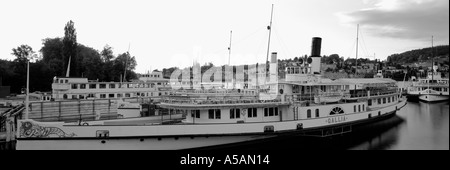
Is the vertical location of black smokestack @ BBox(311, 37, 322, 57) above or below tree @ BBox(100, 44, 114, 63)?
below

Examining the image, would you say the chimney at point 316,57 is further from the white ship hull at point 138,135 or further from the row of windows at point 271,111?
the white ship hull at point 138,135

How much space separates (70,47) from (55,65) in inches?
173

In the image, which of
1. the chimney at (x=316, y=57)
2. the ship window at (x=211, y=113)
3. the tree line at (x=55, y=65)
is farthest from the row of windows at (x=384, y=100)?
the tree line at (x=55, y=65)

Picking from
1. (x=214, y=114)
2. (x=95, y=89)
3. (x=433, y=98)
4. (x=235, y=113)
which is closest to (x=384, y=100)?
(x=235, y=113)

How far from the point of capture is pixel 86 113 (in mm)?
27391

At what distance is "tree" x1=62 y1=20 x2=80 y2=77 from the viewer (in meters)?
42.8

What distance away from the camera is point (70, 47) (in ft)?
142

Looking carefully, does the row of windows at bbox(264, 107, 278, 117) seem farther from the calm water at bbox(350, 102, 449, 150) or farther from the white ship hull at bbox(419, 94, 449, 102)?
the white ship hull at bbox(419, 94, 449, 102)

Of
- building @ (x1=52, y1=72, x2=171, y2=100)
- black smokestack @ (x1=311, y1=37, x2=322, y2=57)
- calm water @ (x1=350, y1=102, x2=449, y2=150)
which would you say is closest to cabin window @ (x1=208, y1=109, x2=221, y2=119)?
calm water @ (x1=350, y1=102, x2=449, y2=150)

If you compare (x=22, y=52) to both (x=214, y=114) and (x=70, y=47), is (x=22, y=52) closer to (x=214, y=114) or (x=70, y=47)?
(x=70, y=47)

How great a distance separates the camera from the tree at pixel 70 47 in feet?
140
